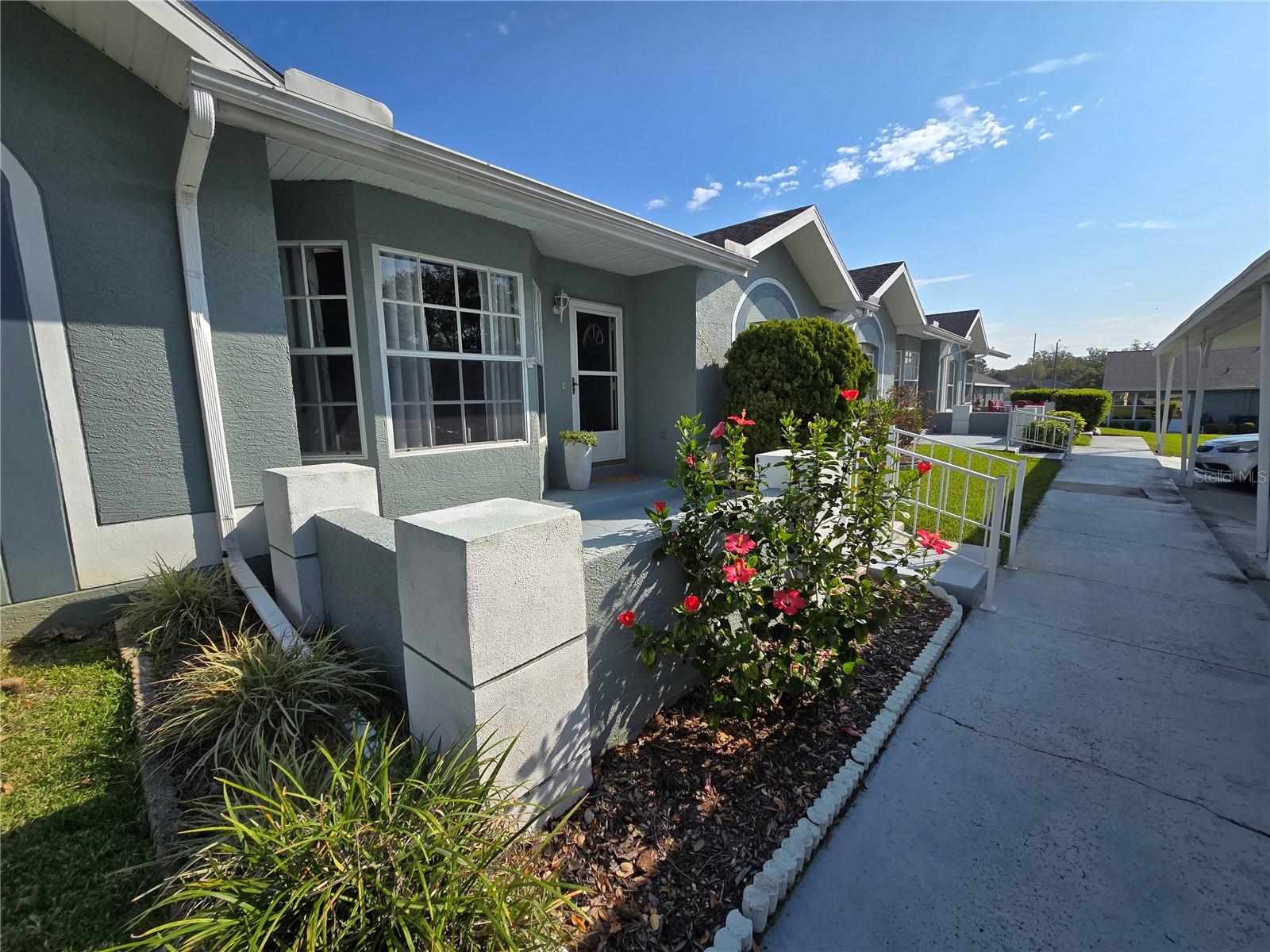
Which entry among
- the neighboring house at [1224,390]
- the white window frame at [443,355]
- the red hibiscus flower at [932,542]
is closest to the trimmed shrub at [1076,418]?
the neighboring house at [1224,390]

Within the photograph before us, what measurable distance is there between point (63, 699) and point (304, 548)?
1.43 meters

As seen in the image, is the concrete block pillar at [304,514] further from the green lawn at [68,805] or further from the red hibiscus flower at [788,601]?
the red hibiscus flower at [788,601]

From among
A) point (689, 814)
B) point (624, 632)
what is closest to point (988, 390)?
point (624, 632)

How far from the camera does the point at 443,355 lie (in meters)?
5.39

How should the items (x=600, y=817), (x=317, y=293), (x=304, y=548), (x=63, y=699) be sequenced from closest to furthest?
(x=600, y=817)
(x=63, y=699)
(x=304, y=548)
(x=317, y=293)

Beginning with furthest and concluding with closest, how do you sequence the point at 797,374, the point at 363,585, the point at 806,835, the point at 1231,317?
the point at 1231,317 → the point at 797,374 → the point at 363,585 → the point at 806,835

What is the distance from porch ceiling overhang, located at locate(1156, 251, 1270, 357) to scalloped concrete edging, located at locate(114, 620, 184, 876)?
9.78 meters

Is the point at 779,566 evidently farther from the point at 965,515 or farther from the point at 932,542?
the point at 965,515

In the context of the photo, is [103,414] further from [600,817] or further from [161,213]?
[600,817]

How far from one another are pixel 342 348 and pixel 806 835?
519 cm

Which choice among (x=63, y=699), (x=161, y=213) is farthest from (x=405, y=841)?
(x=161, y=213)

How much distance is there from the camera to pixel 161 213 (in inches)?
146

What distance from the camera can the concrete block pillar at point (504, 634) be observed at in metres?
1.95

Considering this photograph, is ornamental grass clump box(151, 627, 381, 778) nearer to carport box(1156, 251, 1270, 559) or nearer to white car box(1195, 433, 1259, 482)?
carport box(1156, 251, 1270, 559)
